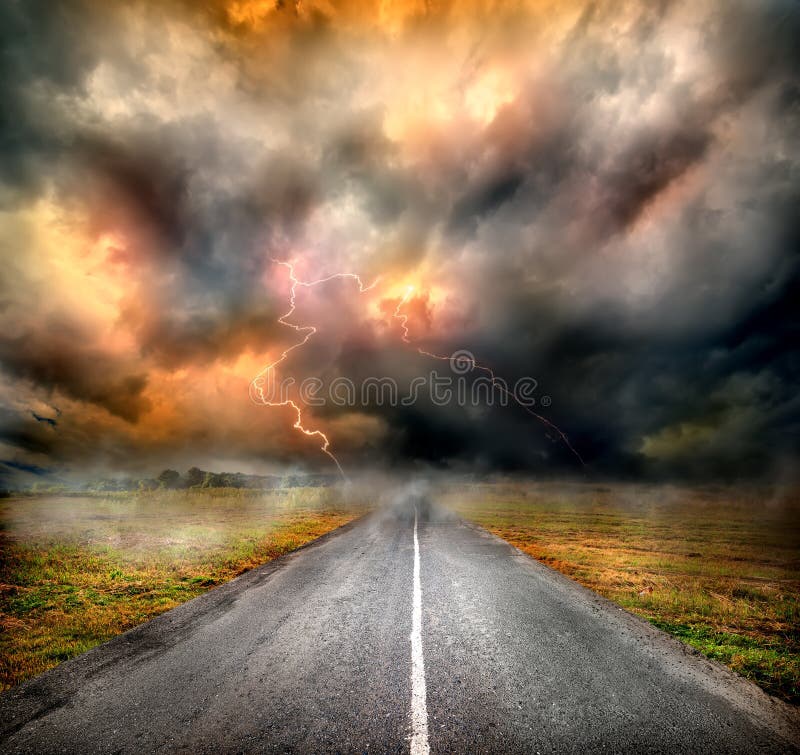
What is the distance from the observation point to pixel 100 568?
35.2 feet

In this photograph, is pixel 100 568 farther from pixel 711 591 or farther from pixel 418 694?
pixel 711 591

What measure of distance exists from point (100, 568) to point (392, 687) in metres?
11.3

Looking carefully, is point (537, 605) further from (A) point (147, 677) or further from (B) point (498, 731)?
(A) point (147, 677)

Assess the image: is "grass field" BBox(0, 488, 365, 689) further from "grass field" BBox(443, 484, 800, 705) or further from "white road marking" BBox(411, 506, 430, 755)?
"grass field" BBox(443, 484, 800, 705)

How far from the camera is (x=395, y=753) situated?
10.1ft

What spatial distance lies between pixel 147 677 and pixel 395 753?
3.54 metres

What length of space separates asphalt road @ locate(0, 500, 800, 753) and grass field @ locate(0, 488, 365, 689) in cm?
Answer: 121

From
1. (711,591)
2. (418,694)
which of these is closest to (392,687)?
(418,694)

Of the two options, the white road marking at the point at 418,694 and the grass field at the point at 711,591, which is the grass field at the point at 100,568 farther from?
the grass field at the point at 711,591

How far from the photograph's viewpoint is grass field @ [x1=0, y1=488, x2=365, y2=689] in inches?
252

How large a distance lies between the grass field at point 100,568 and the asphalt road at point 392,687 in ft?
3.96

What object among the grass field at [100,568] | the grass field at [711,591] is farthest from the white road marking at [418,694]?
the grass field at [100,568]

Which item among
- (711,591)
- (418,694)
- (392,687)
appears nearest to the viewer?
(418,694)

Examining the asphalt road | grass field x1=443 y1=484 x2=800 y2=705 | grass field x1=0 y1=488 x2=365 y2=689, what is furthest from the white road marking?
grass field x1=0 y1=488 x2=365 y2=689
